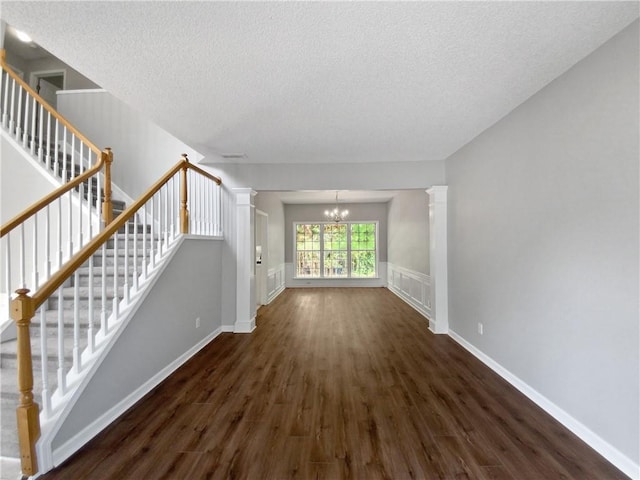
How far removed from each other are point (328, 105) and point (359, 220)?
6.31 m

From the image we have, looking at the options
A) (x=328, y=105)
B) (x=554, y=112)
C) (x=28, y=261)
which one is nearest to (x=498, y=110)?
(x=554, y=112)

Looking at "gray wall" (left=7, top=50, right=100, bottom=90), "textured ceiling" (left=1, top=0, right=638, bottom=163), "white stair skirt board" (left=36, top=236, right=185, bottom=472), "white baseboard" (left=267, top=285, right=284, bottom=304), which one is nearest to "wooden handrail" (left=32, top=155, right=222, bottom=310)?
"white stair skirt board" (left=36, top=236, right=185, bottom=472)

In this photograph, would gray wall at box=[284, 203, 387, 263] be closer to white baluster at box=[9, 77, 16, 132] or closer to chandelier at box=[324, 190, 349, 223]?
chandelier at box=[324, 190, 349, 223]

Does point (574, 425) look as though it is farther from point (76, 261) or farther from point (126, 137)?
point (126, 137)

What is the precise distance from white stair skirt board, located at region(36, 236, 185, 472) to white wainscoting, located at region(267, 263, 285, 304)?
379 cm

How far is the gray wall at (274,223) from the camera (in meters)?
6.47

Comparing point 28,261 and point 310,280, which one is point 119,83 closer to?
point 28,261

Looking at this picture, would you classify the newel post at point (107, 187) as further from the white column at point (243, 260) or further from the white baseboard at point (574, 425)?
the white baseboard at point (574, 425)

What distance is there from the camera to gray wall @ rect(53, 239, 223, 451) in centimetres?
189

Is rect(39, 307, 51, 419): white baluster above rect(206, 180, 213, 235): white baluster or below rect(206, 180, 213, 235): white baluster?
below

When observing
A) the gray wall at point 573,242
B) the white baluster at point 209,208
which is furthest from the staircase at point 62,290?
the gray wall at point 573,242

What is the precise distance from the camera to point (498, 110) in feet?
8.34

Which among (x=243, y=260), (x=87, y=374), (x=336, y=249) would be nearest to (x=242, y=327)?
(x=243, y=260)

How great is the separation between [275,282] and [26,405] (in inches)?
218
